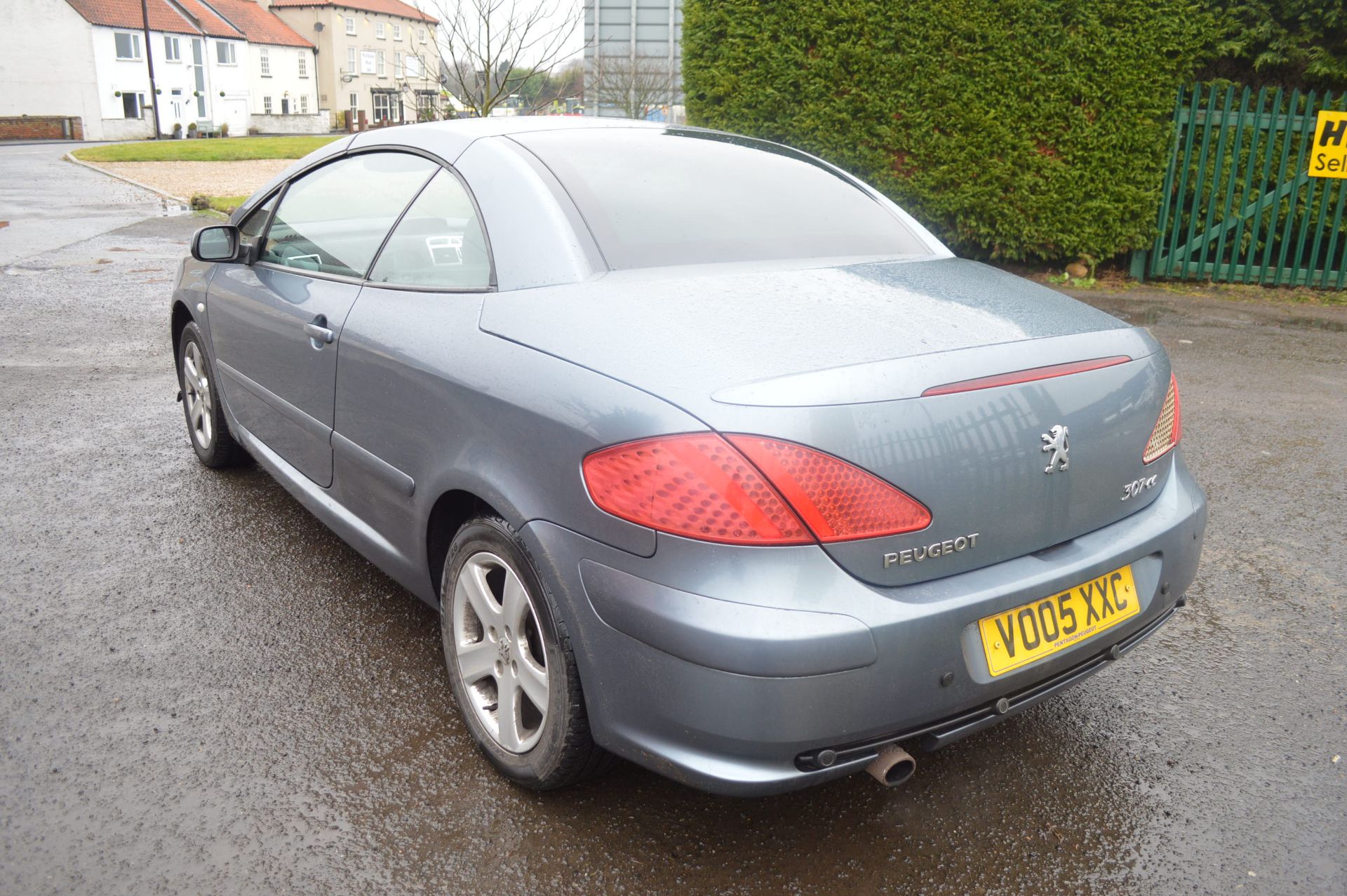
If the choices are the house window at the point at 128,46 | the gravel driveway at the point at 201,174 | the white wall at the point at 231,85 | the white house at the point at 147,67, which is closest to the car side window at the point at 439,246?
the gravel driveway at the point at 201,174

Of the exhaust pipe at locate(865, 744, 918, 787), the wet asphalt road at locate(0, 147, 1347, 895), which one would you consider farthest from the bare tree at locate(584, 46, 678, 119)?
the exhaust pipe at locate(865, 744, 918, 787)

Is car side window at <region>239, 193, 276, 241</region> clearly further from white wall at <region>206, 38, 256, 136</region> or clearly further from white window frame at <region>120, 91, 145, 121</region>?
white wall at <region>206, 38, 256, 136</region>

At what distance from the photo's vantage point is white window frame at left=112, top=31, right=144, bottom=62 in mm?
56969

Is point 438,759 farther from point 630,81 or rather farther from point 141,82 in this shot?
point 141,82

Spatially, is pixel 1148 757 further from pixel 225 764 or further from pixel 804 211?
pixel 225 764

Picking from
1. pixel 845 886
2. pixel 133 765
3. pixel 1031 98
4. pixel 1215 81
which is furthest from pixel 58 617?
pixel 1215 81

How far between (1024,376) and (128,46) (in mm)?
67338

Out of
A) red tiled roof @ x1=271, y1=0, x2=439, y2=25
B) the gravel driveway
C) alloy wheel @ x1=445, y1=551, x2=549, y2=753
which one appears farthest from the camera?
red tiled roof @ x1=271, y1=0, x2=439, y2=25

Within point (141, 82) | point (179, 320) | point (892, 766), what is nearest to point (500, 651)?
point (892, 766)

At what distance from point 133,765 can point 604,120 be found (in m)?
2.33

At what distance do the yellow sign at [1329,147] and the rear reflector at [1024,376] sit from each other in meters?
8.68

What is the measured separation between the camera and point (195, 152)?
111 feet

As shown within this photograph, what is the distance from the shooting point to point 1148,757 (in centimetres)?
274

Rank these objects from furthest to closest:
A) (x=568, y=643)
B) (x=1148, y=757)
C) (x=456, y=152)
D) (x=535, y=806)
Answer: (x=456, y=152) < (x=1148, y=757) < (x=535, y=806) < (x=568, y=643)
